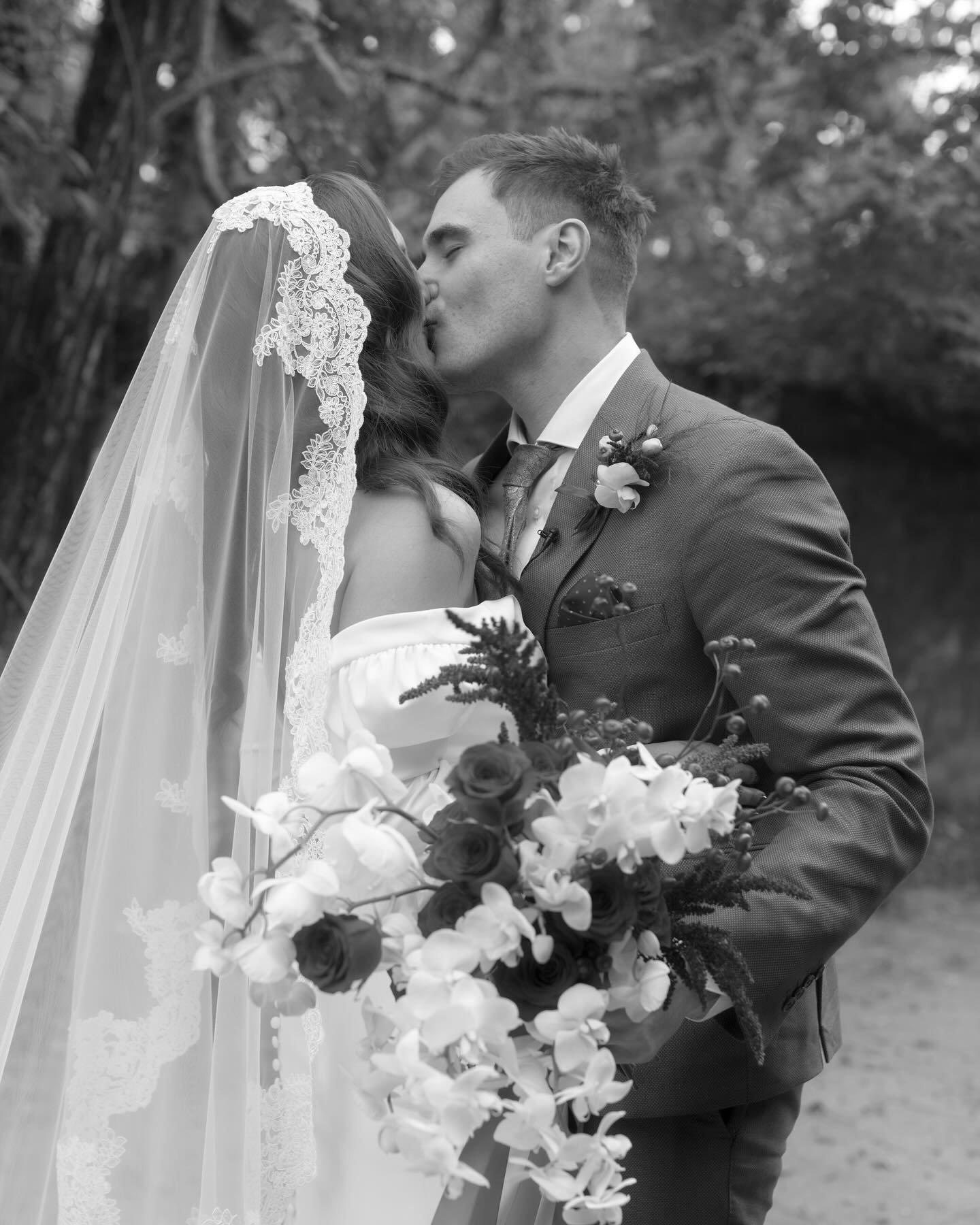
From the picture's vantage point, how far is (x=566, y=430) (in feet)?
8.98

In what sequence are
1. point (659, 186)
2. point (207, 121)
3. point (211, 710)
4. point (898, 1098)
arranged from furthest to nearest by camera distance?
point (659, 186) < point (898, 1098) < point (207, 121) < point (211, 710)

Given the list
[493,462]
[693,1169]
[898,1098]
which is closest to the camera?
[693,1169]

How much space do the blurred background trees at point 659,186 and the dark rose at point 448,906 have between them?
3488 mm

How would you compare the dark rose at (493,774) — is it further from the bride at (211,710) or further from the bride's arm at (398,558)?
the bride's arm at (398,558)

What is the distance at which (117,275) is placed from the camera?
5020mm

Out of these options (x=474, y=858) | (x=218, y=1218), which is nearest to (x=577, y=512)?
(x=474, y=858)

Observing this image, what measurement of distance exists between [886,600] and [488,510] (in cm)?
826

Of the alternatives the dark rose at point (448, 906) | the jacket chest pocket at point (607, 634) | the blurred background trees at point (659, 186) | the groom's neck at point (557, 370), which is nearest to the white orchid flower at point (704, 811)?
the dark rose at point (448, 906)

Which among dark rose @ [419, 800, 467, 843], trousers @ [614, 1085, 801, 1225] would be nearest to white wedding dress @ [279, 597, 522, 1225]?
trousers @ [614, 1085, 801, 1225]

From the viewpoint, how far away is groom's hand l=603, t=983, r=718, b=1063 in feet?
5.59

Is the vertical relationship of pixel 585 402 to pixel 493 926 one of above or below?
above

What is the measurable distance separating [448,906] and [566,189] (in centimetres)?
181

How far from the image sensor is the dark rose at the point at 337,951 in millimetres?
1495

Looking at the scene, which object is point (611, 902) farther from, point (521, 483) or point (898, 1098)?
point (898, 1098)
